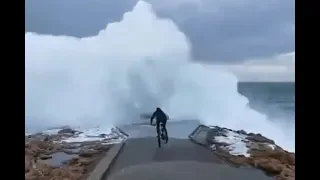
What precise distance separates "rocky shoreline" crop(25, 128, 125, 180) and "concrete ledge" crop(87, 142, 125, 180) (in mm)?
18

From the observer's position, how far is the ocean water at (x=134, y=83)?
1.76 meters

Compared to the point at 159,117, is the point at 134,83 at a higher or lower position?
higher

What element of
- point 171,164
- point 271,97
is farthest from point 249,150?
point 171,164

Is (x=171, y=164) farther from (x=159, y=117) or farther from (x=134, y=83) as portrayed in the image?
(x=134, y=83)

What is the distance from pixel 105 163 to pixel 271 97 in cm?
84

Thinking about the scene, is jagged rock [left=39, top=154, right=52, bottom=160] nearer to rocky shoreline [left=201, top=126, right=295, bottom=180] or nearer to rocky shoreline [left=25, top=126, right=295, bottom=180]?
rocky shoreline [left=25, top=126, right=295, bottom=180]

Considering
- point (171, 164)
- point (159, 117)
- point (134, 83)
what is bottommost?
Result: point (171, 164)

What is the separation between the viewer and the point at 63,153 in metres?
1.78

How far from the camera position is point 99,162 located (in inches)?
69.9

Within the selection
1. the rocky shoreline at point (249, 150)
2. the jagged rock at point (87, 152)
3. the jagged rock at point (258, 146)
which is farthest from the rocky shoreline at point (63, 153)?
the jagged rock at point (258, 146)

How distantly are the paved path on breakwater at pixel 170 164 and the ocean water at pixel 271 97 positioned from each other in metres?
0.30

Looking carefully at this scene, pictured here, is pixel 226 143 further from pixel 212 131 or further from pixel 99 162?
pixel 99 162
